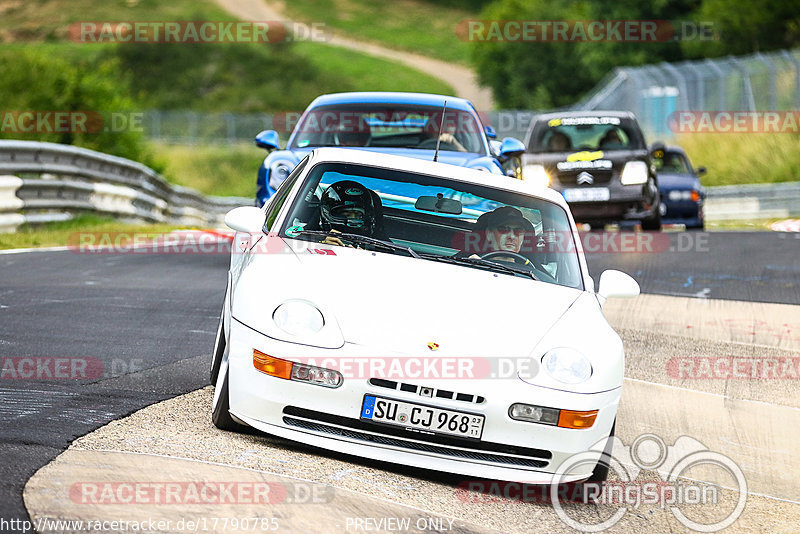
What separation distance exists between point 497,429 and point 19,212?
36.1 feet

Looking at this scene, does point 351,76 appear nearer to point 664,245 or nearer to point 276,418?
point 664,245

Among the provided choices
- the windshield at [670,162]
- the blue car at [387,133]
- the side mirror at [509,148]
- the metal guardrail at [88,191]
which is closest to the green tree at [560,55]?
the metal guardrail at [88,191]

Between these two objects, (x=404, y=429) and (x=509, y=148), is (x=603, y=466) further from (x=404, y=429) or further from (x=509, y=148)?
(x=509, y=148)

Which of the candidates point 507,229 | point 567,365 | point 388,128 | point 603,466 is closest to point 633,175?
point 388,128

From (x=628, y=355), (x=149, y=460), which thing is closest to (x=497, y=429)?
(x=149, y=460)

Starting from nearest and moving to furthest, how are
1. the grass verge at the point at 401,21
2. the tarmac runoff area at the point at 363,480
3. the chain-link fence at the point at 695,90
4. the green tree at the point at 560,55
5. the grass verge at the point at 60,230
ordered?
the tarmac runoff area at the point at 363,480 < the grass verge at the point at 60,230 < the chain-link fence at the point at 695,90 < the green tree at the point at 560,55 < the grass verge at the point at 401,21

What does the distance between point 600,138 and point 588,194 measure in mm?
1138

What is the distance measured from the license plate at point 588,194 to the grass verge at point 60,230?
5571 millimetres

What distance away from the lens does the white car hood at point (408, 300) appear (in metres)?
5.14

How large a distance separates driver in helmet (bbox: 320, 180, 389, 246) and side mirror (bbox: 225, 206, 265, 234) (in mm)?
321

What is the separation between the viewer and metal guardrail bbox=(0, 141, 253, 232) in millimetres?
14484

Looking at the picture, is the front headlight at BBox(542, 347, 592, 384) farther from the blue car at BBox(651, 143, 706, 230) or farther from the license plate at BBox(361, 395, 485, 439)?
the blue car at BBox(651, 143, 706, 230)

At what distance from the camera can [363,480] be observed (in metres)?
5.00

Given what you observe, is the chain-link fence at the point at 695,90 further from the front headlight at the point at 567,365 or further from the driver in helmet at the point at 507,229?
the front headlight at the point at 567,365
